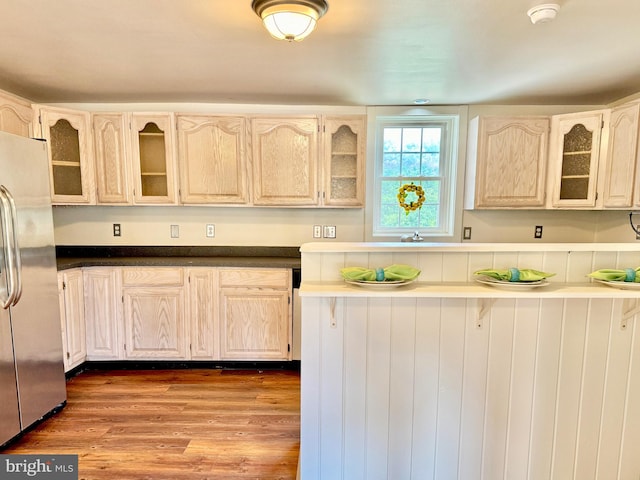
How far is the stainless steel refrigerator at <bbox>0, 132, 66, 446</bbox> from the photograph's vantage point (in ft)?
5.78

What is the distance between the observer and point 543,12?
4.69 ft

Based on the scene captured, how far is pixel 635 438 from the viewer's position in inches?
61.6

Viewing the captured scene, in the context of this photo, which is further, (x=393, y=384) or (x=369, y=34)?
(x=369, y=34)

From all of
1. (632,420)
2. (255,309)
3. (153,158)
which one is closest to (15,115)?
(153,158)

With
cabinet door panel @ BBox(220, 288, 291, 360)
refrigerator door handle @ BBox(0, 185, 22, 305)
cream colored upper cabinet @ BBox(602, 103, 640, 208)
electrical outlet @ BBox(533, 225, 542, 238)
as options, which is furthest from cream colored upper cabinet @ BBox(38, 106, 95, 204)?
cream colored upper cabinet @ BBox(602, 103, 640, 208)

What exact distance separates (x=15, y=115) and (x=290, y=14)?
2474 mm

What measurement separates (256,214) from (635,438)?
2899 mm

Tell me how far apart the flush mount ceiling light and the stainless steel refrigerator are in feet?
5.11

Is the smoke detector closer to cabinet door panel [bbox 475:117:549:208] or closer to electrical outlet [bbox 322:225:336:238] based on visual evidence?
cabinet door panel [bbox 475:117:549:208]

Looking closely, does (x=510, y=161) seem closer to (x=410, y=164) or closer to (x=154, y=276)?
(x=410, y=164)

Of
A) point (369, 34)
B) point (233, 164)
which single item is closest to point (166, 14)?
point (369, 34)

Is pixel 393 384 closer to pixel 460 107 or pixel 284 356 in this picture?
pixel 284 356

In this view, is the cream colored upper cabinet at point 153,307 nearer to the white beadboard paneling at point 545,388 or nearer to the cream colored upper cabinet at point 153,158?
the cream colored upper cabinet at point 153,158

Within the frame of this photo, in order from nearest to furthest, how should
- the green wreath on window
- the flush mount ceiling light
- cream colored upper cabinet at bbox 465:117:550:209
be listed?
the flush mount ceiling light
cream colored upper cabinet at bbox 465:117:550:209
the green wreath on window
